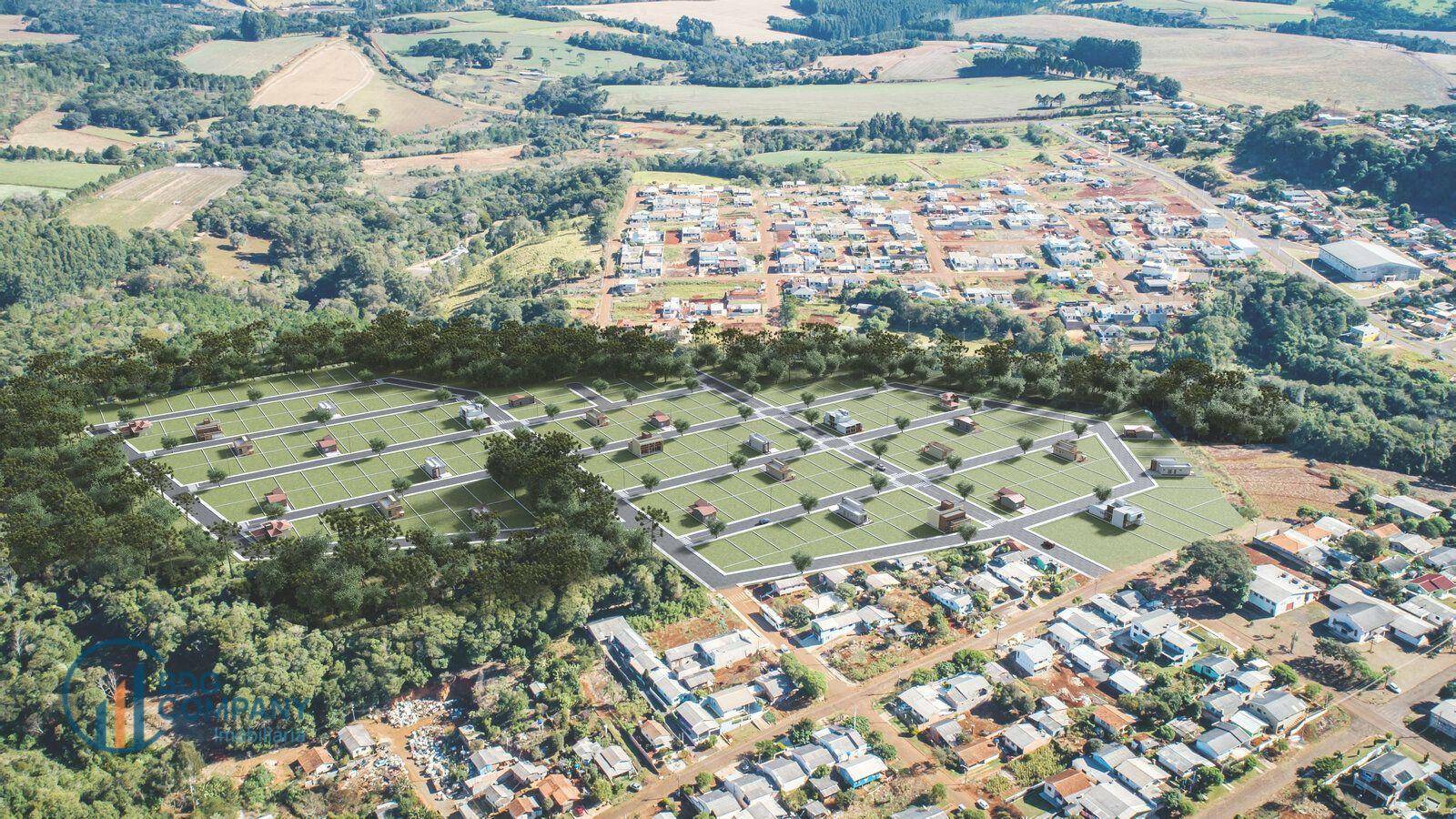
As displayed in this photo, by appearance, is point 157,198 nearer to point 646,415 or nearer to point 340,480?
point 340,480

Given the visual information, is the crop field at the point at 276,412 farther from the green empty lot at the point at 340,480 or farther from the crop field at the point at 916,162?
the crop field at the point at 916,162

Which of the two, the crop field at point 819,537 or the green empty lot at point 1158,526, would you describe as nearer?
the crop field at point 819,537

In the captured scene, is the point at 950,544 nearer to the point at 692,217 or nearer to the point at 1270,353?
the point at 1270,353

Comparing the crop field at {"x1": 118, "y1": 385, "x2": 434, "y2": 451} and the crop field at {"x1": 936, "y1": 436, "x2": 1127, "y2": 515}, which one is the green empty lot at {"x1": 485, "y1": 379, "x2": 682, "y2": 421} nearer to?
the crop field at {"x1": 118, "y1": 385, "x2": 434, "y2": 451}

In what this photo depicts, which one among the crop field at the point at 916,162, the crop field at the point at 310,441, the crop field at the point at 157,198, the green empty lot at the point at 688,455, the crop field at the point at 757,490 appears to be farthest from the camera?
the crop field at the point at 916,162

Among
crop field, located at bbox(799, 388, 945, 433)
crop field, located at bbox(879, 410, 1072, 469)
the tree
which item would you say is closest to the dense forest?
→ crop field, located at bbox(879, 410, 1072, 469)

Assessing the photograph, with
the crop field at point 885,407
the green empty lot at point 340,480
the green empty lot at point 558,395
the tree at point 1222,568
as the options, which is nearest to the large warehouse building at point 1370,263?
the crop field at point 885,407

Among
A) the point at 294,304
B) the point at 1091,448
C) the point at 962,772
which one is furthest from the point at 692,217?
the point at 962,772
